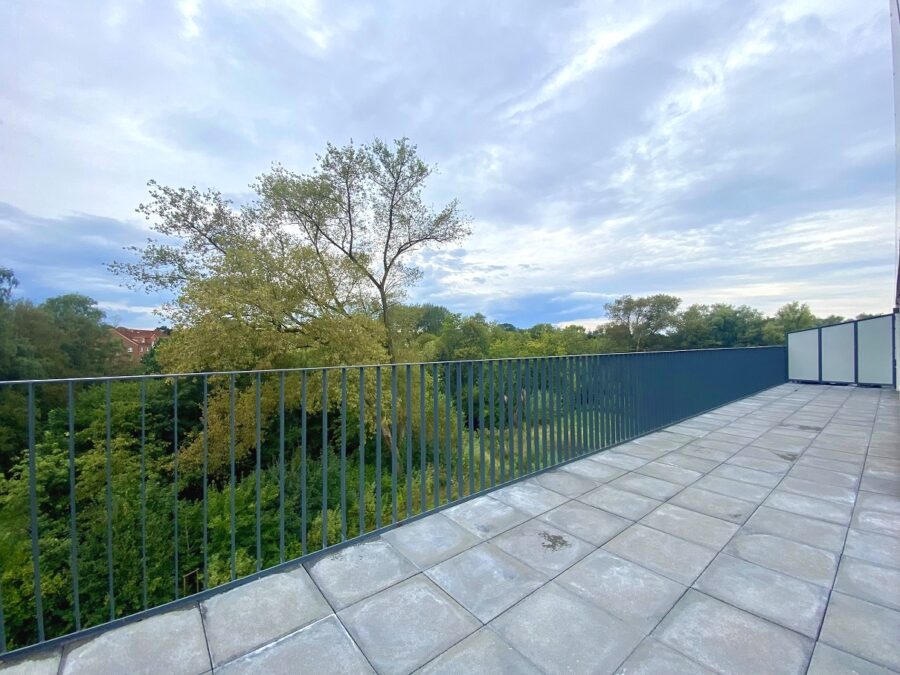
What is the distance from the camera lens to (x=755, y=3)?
14.2 ft

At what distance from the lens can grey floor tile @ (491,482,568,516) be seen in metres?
2.53

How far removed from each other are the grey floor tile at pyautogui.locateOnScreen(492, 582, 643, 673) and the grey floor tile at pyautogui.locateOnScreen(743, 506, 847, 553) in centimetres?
137

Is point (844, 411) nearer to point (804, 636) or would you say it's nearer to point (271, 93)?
point (804, 636)

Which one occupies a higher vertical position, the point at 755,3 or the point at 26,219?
the point at 755,3

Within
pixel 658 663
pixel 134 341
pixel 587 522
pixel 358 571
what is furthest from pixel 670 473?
pixel 134 341

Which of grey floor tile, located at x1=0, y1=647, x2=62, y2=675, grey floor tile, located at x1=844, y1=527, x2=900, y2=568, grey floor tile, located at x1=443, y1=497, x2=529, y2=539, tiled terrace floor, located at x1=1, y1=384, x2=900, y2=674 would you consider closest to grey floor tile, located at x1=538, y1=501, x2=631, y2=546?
tiled terrace floor, located at x1=1, y1=384, x2=900, y2=674

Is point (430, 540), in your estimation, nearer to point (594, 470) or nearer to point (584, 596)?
point (584, 596)

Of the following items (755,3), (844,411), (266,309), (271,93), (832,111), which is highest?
(271,93)

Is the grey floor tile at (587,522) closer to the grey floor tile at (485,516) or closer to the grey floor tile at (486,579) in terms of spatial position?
the grey floor tile at (485,516)

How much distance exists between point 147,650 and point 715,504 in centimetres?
325

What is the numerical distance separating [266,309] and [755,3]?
9589 millimetres

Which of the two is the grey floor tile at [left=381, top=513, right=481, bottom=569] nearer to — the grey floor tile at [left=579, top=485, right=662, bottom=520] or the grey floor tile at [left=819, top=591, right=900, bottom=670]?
the grey floor tile at [left=579, top=485, right=662, bottom=520]

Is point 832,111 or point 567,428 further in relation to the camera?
point 832,111

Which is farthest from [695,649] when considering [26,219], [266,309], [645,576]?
[26,219]
